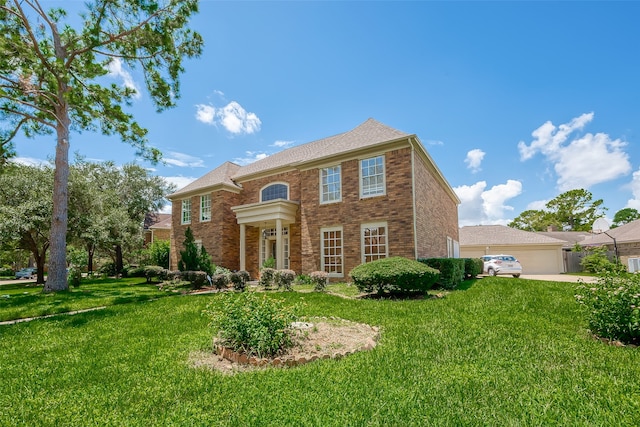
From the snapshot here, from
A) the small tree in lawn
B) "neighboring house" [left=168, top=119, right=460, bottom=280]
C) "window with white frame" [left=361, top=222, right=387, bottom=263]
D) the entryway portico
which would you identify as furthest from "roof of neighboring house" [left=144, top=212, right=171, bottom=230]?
"window with white frame" [left=361, top=222, right=387, bottom=263]

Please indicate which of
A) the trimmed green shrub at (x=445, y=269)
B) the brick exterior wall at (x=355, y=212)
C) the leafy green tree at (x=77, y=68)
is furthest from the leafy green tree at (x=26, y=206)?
the trimmed green shrub at (x=445, y=269)

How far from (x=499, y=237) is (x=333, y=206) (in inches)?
757

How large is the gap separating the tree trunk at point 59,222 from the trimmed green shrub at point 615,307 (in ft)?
52.0

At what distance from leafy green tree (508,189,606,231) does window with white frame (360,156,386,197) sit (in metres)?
37.2

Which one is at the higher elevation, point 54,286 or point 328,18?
point 328,18

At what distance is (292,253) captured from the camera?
15.1m

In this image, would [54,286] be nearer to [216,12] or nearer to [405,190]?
[216,12]

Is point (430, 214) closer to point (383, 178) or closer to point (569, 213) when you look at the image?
point (383, 178)

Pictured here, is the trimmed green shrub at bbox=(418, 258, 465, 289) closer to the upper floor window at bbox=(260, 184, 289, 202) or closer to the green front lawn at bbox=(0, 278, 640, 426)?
the green front lawn at bbox=(0, 278, 640, 426)

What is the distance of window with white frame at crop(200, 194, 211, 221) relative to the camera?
1815 centimetres

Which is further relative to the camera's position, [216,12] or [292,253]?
[292,253]

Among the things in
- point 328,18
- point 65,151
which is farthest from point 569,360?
point 65,151

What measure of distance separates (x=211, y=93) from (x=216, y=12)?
10.6 ft

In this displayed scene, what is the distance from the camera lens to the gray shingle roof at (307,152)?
13.1 meters
